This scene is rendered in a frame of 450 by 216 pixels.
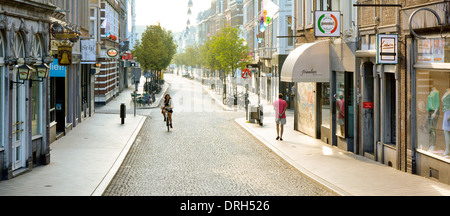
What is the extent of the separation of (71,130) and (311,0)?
11301mm

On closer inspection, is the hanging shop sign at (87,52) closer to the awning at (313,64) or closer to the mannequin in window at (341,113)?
the awning at (313,64)

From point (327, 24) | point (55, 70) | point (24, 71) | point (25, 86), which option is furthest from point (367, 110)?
point (55, 70)

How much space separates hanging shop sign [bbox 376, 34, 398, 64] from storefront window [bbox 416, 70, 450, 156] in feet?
2.46

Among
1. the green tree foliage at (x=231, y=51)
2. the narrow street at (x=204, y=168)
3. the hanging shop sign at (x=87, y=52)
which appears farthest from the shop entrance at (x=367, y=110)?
the green tree foliage at (x=231, y=51)

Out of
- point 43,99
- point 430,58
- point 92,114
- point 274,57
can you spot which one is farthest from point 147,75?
point 430,58

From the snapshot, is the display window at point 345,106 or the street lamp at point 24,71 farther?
the display window at point 345,106

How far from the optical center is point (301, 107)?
85.4 feet

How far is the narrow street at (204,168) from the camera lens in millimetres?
13078

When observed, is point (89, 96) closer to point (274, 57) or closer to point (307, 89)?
point (307, 89)

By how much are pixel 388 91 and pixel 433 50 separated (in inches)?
119

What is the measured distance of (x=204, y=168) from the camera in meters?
16.3

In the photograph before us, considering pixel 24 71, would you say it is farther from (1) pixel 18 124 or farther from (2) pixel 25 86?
(1) pixel 18 124

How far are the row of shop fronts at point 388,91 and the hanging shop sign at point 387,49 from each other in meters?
0.02

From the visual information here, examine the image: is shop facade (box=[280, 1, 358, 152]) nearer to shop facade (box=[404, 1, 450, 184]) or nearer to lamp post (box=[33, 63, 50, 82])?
shop facade (box=[404, 1, 450, 184])
